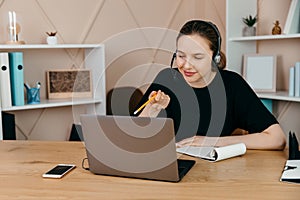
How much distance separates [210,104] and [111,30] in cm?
118

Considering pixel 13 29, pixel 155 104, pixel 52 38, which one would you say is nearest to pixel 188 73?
pixel 155 104

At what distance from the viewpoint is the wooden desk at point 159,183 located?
0.99 m

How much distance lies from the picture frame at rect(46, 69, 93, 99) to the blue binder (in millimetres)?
263

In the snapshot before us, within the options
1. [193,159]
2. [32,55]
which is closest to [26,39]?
[32,55]

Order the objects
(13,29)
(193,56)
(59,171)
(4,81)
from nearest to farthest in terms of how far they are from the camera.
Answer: (59,171) < (193,56) < (4,81) < (13,29)

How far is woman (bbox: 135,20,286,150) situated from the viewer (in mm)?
1605

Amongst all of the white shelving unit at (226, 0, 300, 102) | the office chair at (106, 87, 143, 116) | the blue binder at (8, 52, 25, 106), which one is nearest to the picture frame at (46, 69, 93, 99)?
the office chair at (106, 87, 143, 116)

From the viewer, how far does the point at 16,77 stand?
86.5 inches

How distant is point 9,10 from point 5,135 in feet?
2.38

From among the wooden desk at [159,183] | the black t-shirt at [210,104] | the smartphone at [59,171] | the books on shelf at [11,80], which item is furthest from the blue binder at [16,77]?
the smartphone at [59,171]

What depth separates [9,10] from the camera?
2.34m

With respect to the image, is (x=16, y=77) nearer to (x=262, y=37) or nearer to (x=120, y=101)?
(x=120, y=101)

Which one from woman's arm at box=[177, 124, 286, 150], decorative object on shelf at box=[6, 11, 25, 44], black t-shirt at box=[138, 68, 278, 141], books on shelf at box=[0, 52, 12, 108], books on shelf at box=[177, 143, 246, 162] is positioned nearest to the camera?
books on shelf at box=[177, 143, 246, 162]

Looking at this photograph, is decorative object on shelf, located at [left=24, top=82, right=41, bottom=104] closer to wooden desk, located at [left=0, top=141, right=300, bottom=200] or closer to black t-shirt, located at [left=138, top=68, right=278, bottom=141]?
black t-shirt, located at [left=138, top=68, right=278, bottom=141]
